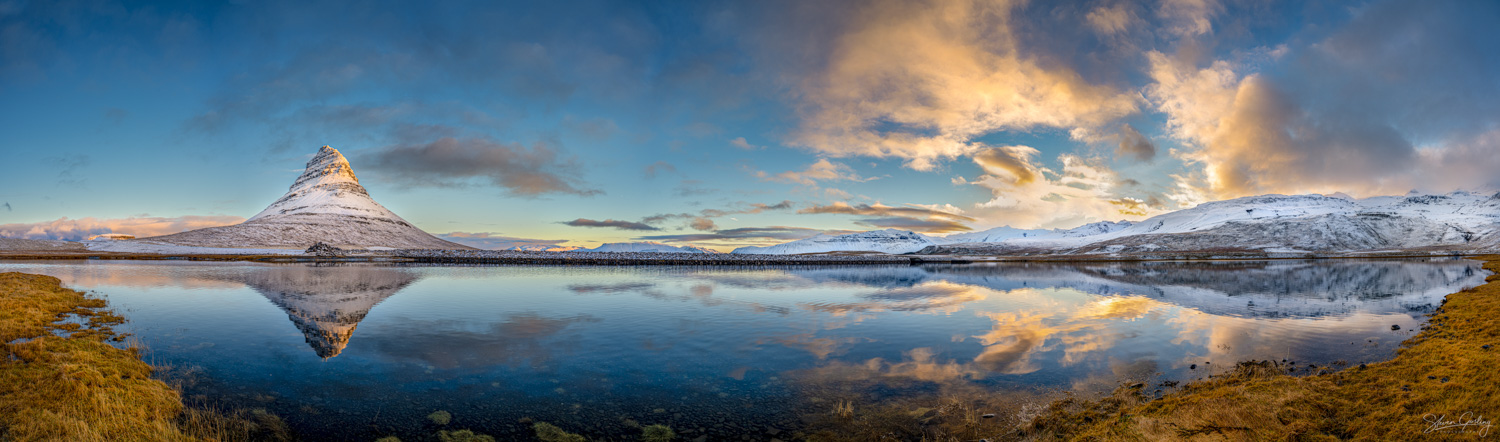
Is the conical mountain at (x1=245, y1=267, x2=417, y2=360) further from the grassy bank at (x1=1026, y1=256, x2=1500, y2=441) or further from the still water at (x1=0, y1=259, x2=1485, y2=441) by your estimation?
the grassy bank at (x1=1026, y1=256, x2=1500, y2=441)

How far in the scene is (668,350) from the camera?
19.9 m

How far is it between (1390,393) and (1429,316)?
26146 millimetres

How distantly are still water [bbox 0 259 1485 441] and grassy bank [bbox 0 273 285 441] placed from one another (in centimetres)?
Result: 90

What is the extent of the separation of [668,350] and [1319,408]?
54.4ft

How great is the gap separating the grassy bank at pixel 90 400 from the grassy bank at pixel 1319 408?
16.0 m

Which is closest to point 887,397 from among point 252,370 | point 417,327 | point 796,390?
point 796,390

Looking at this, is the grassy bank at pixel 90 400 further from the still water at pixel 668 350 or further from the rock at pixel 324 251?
the rock at pixel 324 251

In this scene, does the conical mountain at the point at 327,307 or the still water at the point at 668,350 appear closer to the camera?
the still water at the point at 668,350

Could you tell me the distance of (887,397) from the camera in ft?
45.0

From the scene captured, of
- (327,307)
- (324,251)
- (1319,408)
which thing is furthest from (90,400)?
(324,251)

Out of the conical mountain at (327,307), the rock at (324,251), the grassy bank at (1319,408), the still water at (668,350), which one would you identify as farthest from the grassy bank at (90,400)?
the rock at (324,251)

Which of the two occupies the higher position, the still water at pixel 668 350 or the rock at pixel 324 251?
the rock at pixel 324 251

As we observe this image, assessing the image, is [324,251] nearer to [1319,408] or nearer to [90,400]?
[90,400]

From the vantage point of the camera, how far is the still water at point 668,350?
12.8m
